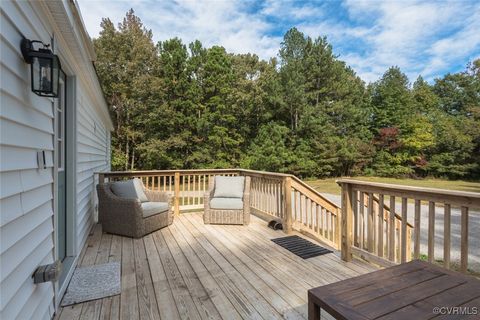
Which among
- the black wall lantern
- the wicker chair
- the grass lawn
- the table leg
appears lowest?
the grass lawn

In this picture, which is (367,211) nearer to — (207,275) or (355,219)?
(355,219)

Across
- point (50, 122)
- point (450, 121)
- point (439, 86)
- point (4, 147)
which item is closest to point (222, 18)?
point (50, 122)

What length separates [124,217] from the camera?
4027mm

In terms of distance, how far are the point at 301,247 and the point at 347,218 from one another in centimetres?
85

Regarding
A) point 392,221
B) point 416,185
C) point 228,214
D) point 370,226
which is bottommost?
point 416,185

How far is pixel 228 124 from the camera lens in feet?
51.5

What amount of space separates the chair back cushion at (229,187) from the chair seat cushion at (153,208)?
3.16 feet

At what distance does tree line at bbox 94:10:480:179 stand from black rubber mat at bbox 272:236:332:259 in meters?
10.5

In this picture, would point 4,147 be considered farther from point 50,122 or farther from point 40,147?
point 50,122

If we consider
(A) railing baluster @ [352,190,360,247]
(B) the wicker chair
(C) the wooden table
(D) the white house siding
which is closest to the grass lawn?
(B) the wicker chair

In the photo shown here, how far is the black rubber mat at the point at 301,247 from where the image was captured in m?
3.36

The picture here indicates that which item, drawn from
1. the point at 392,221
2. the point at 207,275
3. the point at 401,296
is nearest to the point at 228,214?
the point at 207,275

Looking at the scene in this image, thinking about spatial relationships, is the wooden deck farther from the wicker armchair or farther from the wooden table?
the wooden table

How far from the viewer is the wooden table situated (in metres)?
1.28
